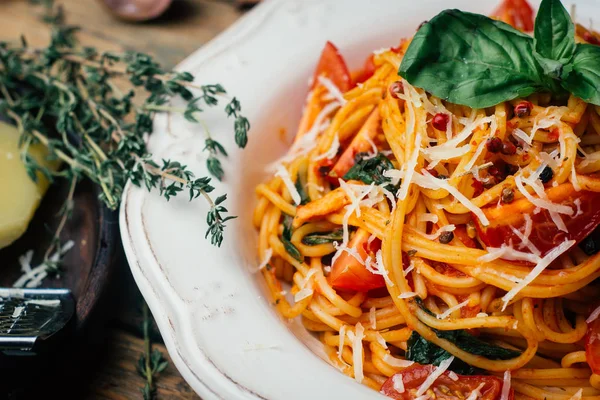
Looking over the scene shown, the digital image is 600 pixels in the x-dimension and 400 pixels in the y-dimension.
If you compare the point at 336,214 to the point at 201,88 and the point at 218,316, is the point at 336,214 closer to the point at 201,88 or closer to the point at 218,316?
the point at 218,316

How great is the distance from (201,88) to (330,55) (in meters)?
0.70

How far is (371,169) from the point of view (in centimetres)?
276

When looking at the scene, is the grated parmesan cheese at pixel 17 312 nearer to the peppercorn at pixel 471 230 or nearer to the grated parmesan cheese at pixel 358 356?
the grated parmesan cheese at pixel 358 356

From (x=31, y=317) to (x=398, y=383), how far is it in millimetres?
1449

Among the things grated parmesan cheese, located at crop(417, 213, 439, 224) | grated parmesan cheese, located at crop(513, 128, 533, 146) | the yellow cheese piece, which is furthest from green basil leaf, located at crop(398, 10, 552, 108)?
the yellow cheese piece

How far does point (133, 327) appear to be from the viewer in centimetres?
319

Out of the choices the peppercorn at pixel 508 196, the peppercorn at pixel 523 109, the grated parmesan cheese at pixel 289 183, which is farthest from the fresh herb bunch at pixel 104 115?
the peppercorn at pixel 523 109

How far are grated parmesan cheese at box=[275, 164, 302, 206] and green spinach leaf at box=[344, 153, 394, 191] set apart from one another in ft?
0.83

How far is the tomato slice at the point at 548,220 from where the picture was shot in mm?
2363

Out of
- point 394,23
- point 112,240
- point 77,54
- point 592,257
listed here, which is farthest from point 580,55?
point 77,54

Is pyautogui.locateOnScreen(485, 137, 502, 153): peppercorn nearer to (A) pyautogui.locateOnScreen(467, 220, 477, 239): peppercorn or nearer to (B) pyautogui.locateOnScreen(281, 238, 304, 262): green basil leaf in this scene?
(A) pyautogui.locateOnScreen(467, 220, 477, 239): peppercorn

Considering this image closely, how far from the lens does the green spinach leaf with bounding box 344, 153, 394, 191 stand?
2705 millimetres

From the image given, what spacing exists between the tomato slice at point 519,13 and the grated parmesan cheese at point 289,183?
137 centimetres

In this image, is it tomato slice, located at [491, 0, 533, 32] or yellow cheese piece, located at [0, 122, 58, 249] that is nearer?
yellow cheese piece, located at [0, 122, 58, 249]
